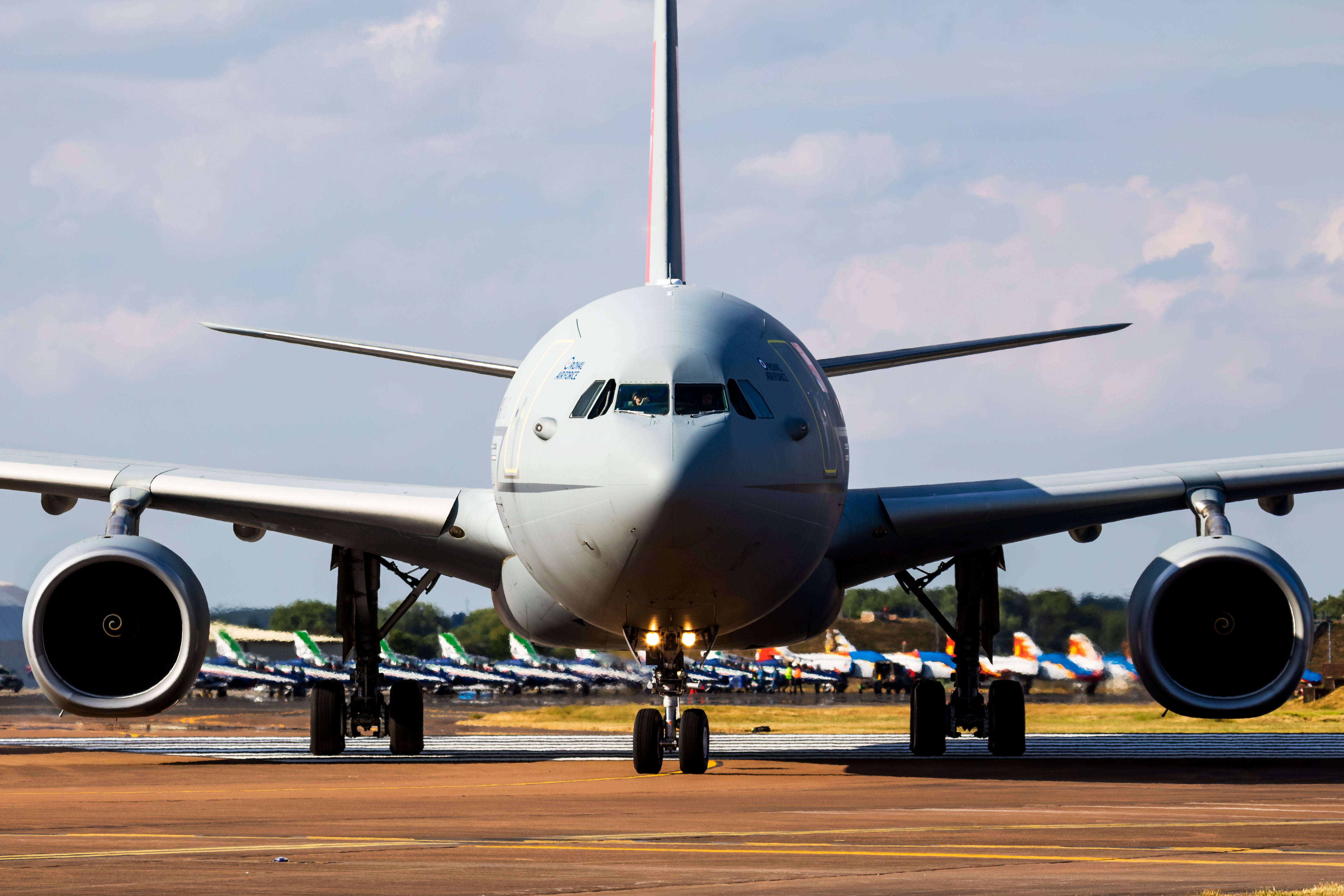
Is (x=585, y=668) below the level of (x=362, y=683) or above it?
below

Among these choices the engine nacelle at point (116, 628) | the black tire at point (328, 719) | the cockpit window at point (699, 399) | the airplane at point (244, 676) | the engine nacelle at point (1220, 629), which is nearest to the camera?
the cockpit window at point (699, 399)

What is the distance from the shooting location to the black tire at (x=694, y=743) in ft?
49.0

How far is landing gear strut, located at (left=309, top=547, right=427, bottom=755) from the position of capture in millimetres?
19484

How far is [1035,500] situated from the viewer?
17125mm

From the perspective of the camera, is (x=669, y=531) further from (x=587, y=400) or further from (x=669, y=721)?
(x=669, y=721)

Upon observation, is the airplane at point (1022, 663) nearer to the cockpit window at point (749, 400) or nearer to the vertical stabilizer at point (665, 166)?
the vertical stabilizer at point (665, 166)

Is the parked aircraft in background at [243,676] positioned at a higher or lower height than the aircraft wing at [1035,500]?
lower

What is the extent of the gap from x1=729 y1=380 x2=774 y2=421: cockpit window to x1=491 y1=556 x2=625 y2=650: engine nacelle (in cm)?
349

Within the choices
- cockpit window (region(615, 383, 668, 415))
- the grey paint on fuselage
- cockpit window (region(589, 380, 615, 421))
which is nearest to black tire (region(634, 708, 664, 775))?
the grey paint on fuselage

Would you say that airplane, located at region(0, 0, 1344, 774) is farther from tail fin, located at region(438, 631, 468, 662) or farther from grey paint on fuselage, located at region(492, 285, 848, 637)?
tail fin, located at region(438, 631, 468, 662)

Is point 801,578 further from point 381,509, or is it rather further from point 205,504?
point 205,504

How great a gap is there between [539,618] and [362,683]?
388cm

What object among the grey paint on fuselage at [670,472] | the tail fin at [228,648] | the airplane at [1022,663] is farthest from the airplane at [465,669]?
the grey paint on fuselage at [670,472]

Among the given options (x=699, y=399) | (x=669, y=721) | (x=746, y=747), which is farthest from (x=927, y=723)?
(x=699, y=399)
